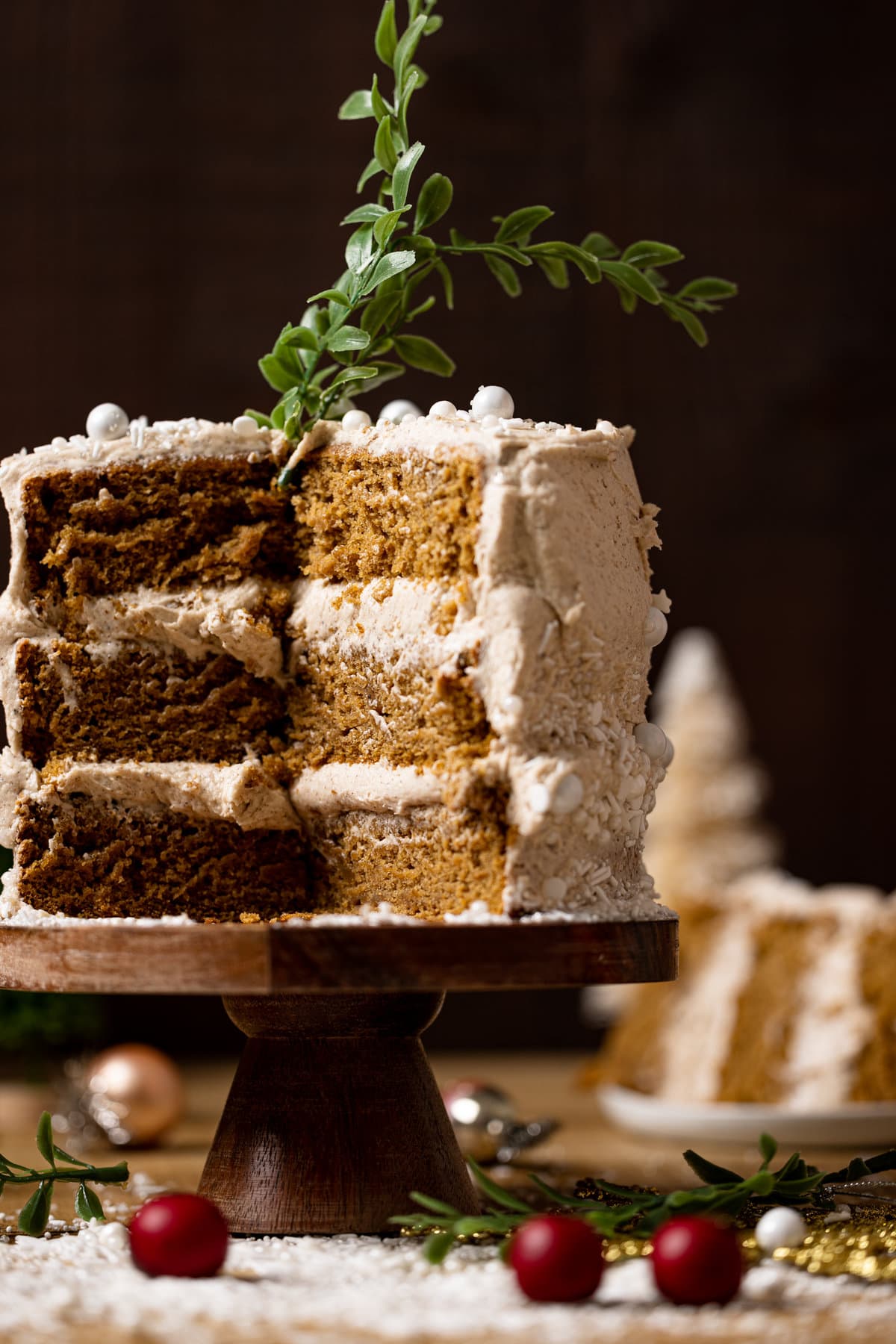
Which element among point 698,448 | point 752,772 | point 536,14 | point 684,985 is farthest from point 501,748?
point 536,14

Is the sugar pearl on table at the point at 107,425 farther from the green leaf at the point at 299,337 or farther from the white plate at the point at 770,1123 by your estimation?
the white plate at the point at 770,1123

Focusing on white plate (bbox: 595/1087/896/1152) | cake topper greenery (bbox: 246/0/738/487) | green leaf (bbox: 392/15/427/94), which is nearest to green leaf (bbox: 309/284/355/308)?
cake topper greenery (bbox: 246/0/738/487)

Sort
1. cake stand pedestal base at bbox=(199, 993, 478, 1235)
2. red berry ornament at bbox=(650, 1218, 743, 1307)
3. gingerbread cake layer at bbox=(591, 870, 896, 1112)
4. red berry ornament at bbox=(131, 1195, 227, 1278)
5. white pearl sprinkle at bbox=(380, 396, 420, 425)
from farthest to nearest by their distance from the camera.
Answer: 1. gingerbread cake layer at bbox=(591, 870, 896, 1112)
2. white pearl sprinkle at bbox=(380, 396, 420, 425)
3. cake stand pedestal base at bbox=(199, 993, 478, 1235)
4. red berry ornament at bbox=(131, 1195, 227, 1278)
5. red berry ornament at bbox=(650, 1218, 743, 1307)

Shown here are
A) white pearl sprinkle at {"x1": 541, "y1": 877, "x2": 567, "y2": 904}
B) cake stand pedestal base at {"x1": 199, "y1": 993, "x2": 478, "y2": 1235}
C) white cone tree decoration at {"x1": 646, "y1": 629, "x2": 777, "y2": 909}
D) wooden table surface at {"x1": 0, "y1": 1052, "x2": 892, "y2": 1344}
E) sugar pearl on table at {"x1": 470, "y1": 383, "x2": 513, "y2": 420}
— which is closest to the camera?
white pearl sprinkle at {"x1": 541, "y1": 877, "x2": 567, "y2": 904}

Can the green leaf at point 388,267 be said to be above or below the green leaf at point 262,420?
above

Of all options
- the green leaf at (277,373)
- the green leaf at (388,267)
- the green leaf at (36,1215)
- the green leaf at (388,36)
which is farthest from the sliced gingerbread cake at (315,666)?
the green leaf at (388,36)

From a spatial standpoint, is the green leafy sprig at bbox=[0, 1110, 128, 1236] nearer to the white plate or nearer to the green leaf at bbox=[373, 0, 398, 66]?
the white plate

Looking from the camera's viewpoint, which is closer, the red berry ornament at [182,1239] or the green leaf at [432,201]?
the red berry ornament at [182,1239]

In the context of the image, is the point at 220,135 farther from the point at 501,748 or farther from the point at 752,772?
the point at 501,748
